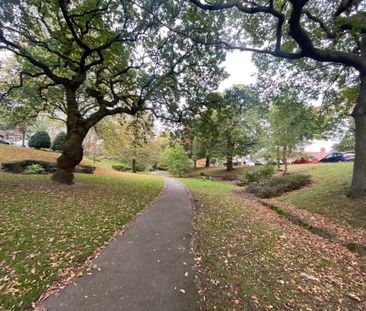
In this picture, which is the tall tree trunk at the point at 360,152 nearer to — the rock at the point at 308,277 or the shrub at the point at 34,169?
the rock at the point at 308,277

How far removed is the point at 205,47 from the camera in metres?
10.0

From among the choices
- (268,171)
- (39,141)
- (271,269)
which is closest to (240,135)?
(268,171)

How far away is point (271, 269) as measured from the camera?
15.0 feet

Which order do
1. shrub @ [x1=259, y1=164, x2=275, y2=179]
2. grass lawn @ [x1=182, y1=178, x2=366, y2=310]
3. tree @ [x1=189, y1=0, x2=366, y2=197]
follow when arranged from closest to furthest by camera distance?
grass lawn @ [x1=182, y1=178, x2=366, y2=310], tree @ [x1=189, y1=0, x2=366, y2=197], shrub @ [x1=259, y1=164, x2=275, y2=179]

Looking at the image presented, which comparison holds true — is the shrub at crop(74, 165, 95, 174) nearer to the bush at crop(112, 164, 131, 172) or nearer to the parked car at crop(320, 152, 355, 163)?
the bush at crop(112, 164, 131, 172)

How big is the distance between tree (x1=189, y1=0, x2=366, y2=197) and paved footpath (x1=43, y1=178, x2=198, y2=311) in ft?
21.7

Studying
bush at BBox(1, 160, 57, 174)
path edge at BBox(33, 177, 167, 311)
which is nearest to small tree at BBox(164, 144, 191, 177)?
bush at BBox(1, 160, 57, 174)

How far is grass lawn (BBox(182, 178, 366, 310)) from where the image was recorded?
362cm

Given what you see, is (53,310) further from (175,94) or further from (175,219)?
(175,94)

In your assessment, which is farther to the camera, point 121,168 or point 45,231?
point 121,168

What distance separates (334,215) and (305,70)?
755 centimetres

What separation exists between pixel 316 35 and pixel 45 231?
12.3 m

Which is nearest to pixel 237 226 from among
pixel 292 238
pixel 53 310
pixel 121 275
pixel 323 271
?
pixel 292 238

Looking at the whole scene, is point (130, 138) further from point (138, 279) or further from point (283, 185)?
point (138, 279)
